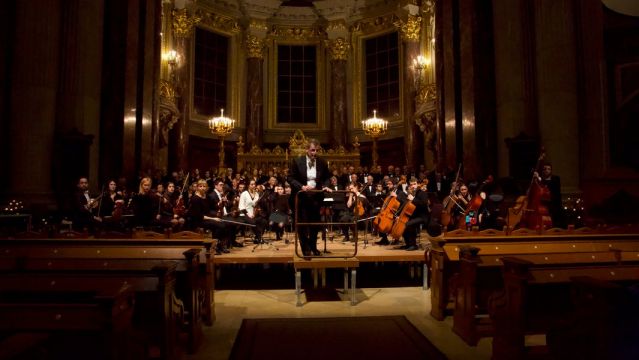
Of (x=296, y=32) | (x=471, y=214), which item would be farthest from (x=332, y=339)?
(x=296, y=32)

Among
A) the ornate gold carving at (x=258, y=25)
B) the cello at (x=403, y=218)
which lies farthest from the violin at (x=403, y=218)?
the ornate gold carving at (x=258, y=25)

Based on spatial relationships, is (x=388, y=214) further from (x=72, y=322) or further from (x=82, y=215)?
(x=72, y=322)

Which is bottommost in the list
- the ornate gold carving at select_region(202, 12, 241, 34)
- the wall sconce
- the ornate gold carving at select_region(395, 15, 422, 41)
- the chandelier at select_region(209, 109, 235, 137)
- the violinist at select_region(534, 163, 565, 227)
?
the violinist at select_region(534, 163, 565, 227)

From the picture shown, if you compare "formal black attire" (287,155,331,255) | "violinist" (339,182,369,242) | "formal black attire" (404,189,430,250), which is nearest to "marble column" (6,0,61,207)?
"formal black attire" (287,155,331,255)

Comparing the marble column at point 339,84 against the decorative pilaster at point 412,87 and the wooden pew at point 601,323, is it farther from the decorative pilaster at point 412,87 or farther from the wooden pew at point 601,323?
the wooden pew at point 601,323

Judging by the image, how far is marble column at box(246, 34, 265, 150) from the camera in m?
18.8

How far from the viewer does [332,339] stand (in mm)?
4227

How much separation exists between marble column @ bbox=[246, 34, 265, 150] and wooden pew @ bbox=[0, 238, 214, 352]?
13982mm

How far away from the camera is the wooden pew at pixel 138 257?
3.96m

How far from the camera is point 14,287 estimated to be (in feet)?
10.3

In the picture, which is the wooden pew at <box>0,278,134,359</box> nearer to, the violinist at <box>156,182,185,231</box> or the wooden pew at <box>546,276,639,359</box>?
the wooden pew at <box>546,276,639,359</box>

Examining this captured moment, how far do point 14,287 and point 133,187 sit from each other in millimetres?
7275

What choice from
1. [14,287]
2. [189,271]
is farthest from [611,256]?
[14,287]

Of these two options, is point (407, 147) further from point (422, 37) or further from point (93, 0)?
point (93, 0)
